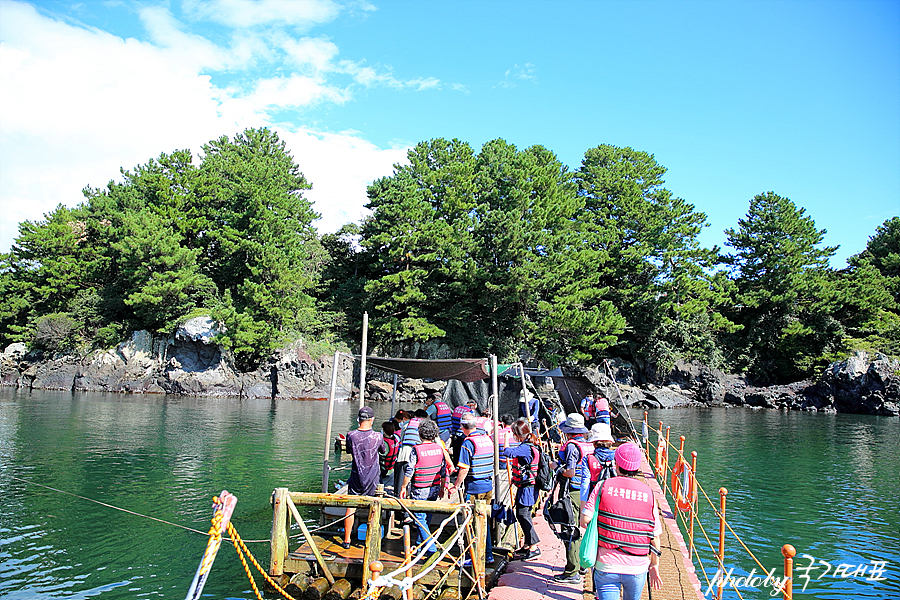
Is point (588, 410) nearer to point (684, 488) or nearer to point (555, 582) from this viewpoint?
point (684, 488)

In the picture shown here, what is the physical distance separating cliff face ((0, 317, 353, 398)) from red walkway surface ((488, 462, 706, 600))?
36501 millimetres

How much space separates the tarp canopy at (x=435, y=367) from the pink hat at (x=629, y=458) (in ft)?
17.0

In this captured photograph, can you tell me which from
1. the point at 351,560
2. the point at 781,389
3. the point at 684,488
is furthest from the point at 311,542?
the point at 781,389

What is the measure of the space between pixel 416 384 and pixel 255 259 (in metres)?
14.8

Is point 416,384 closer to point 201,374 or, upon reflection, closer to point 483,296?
point 483,296

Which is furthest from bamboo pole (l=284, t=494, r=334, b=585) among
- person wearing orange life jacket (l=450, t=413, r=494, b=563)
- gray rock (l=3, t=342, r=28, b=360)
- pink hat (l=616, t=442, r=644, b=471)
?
gray rock (l=3, t=342, r=28, b=360)

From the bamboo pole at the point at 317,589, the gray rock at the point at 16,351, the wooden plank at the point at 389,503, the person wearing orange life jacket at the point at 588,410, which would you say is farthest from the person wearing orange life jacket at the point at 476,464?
the gray rock at the point at 16,351

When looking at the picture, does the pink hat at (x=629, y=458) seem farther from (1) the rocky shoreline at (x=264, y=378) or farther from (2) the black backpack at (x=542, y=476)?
(1) the rocky shoreline at (x=264, y=378)

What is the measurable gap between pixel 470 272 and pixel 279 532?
1377 inches

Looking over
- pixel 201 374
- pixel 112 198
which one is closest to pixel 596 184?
pixel 201 374

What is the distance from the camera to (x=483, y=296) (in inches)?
1650

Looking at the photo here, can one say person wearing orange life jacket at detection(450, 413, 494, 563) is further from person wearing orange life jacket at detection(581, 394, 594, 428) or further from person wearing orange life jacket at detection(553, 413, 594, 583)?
person wearing orange life jacket at detection(581, 394, 594, 428)

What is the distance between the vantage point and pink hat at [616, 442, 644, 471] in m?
4.96

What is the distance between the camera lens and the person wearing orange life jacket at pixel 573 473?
704cm
